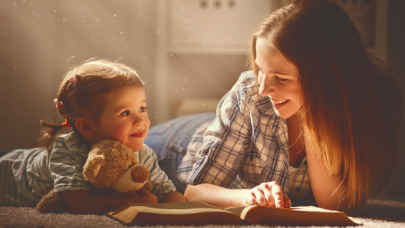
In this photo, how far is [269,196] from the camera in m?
0.76

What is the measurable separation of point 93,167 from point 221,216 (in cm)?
27

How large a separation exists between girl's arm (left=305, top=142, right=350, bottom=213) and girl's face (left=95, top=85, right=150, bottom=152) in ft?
1.34

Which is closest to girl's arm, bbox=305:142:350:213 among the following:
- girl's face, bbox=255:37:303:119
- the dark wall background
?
girl's face, bbox=255:37:303:119

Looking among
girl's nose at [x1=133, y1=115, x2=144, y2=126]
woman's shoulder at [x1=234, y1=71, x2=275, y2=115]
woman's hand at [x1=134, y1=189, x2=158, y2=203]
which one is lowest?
woman's hand at [x1=134, y1=189, x2=158, y2=203]

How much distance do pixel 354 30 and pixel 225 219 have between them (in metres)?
0.51

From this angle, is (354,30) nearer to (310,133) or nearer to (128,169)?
(310,133)

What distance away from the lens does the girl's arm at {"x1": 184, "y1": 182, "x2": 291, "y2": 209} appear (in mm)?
762

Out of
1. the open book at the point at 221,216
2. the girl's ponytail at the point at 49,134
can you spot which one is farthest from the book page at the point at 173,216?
the girl's ponytail at the point at 49,134

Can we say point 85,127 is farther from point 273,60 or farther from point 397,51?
point 397,51

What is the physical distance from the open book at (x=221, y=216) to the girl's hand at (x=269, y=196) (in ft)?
0.12

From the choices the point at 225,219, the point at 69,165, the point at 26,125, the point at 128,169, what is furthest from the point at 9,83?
the point at 225,219

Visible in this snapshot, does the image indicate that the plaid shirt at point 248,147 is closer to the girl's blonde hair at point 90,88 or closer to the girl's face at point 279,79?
the girl's face at point 279,79

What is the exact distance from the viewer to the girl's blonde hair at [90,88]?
861 millimetres

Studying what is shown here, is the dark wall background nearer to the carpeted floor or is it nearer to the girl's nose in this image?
the carpeted floor
